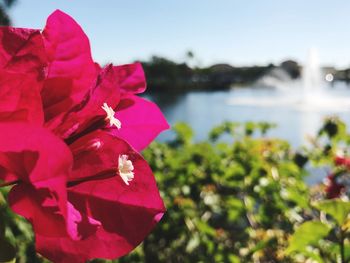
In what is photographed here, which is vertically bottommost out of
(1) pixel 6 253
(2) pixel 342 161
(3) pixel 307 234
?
(2) pixel 342 161

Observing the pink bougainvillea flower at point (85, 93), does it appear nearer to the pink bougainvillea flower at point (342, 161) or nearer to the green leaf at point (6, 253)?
the green leaf at point (6, 253)

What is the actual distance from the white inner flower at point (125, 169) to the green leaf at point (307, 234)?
0.39 m

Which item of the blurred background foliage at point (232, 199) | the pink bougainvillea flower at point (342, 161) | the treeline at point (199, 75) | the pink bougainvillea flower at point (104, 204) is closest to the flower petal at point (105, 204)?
the pink bougainvillea flower at point (104, 204)

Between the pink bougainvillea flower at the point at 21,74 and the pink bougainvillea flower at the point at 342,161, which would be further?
the pink bougainvillea flower at the point at 342,161

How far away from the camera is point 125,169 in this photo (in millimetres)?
224

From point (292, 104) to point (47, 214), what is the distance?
46.9 ft

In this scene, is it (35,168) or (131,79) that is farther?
(131,79)

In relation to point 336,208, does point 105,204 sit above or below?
above

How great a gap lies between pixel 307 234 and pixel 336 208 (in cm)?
5

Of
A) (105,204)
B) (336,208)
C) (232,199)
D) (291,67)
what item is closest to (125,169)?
(105,204)

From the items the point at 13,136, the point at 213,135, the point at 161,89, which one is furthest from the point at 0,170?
the point at 161,89

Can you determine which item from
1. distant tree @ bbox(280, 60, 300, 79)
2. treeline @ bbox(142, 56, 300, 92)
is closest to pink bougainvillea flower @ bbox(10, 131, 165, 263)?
treeline @ bbox(142, 56, 300, 92)

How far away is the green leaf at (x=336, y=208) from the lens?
547mm

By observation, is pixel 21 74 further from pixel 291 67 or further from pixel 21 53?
pixel 291 67
